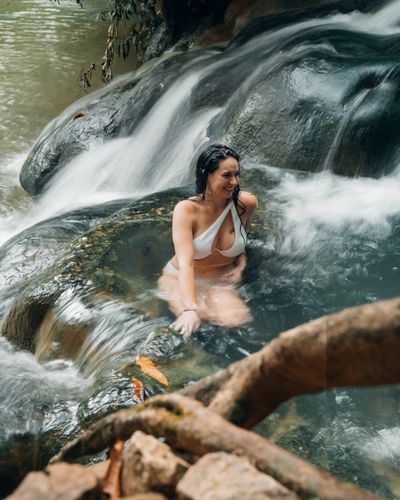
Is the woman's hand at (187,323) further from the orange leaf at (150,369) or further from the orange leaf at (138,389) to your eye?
the orange leaf at (138,389)

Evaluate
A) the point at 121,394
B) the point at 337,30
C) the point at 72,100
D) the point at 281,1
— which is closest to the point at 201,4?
the point at 281,1

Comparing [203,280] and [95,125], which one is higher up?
[203,280]

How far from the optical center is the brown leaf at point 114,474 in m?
2.03

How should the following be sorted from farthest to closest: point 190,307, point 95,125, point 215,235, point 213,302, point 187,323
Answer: point 95,125 < point 215,235 < point 213,302 < point 190,307 < point 187,323

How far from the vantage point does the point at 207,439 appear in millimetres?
1807

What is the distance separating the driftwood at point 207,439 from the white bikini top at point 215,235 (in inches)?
99.7

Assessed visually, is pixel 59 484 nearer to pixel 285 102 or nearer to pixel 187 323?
pixel 187 323

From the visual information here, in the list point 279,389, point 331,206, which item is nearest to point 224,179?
point 331,206

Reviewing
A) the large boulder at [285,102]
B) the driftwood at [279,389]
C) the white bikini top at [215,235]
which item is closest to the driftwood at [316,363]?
the driftwood at [279,389]

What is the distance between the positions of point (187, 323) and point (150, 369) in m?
0.52

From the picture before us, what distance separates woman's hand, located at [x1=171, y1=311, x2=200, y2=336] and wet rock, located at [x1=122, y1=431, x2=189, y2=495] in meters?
1.98

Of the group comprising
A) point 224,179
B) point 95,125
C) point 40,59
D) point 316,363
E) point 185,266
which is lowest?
point 40,59

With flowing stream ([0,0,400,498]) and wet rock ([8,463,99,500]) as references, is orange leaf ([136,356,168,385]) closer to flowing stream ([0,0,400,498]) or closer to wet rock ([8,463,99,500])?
flowing stream ([0,0,400,498])

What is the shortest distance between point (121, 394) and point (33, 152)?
719 centimetres
